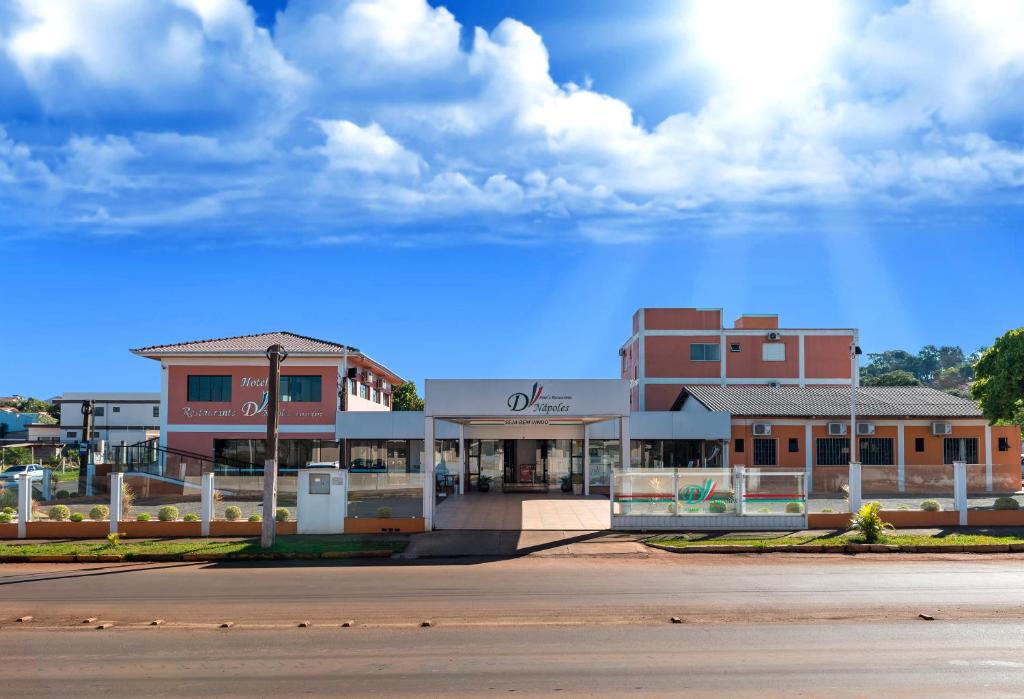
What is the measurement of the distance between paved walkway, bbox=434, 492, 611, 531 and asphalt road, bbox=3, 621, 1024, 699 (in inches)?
485

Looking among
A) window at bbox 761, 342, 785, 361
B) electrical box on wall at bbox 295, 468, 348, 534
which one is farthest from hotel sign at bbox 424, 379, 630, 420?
window at bbox 761, 342, 785, 361

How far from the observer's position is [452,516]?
25.8 meters

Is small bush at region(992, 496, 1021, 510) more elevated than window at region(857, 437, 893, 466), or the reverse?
window at region(857, 437, 893, 466)

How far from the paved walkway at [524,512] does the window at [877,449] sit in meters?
13.3

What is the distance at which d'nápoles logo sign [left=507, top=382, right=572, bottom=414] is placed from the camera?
2398cm

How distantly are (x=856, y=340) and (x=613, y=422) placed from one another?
28.6 metres

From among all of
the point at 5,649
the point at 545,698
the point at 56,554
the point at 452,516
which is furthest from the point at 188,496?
the point at 545,698

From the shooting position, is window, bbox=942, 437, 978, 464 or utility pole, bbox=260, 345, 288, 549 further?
window, bbox=942, 437, 978, 464

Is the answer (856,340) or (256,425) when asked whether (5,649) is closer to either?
(256,425)

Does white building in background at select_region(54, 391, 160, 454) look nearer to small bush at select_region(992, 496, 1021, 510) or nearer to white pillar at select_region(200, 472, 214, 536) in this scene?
white pillar at select_region(200, 472, 214, 536)

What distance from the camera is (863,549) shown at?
19.7 m

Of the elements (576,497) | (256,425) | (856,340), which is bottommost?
(576,497)

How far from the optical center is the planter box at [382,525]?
22.1 metres

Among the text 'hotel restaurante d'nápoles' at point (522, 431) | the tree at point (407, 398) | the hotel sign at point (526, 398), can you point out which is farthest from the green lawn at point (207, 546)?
the tree at point (407, 398)
